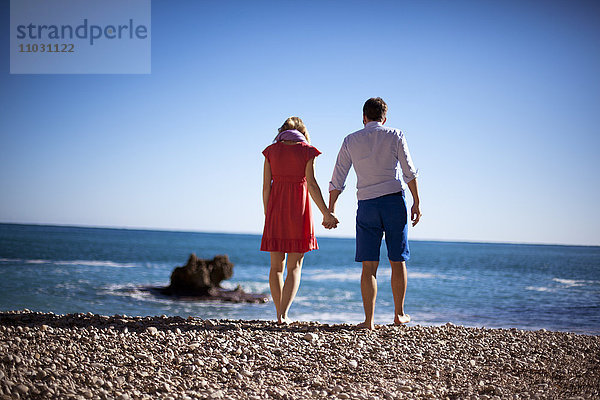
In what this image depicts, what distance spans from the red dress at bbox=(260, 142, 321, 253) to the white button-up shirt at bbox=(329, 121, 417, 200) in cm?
44

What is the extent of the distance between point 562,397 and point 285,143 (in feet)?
10.9

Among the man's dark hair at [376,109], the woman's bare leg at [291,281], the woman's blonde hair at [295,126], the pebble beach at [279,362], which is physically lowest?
the pebble beach at [279,362]

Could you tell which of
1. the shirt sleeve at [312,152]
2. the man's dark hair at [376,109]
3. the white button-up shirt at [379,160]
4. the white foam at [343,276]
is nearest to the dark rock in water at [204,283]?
the white foam at [343,276]

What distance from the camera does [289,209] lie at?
5137 mm

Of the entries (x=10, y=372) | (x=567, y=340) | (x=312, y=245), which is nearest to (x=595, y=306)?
(x=567, y=340)

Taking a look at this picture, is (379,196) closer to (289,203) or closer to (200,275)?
(289,203)

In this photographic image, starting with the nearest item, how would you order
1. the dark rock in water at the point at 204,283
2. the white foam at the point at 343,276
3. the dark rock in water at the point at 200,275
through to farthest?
the dark rock in water at the point at 204,283
the dark rock in water at the point at 200,275
the white foam at the point at 343,276

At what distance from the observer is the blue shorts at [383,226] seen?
4844 mm

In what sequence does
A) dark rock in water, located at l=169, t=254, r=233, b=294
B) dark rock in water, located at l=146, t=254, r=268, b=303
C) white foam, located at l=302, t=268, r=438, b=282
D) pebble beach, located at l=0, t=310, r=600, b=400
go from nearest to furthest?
1. pebble beach, located at l=0, t=310, r=600, b=400
2. dark rock in water, located at l=146, t=254, r=268, b=303
3. dark rock in water, located at l=169, t=254, r=233, b=294
4. white foam, located at l=302, t=268, r=438, b=282

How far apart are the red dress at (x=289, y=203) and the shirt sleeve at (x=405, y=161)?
85cm

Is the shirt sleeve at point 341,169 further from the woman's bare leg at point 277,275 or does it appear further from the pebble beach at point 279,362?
the pebble beach at point 279,362

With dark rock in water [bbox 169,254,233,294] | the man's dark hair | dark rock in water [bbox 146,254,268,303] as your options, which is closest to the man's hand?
the man's dark hair

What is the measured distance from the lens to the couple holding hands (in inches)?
192

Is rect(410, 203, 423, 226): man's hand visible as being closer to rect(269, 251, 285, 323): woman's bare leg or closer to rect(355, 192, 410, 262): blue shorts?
rect(355, 192, 410, 262): blue shorts
